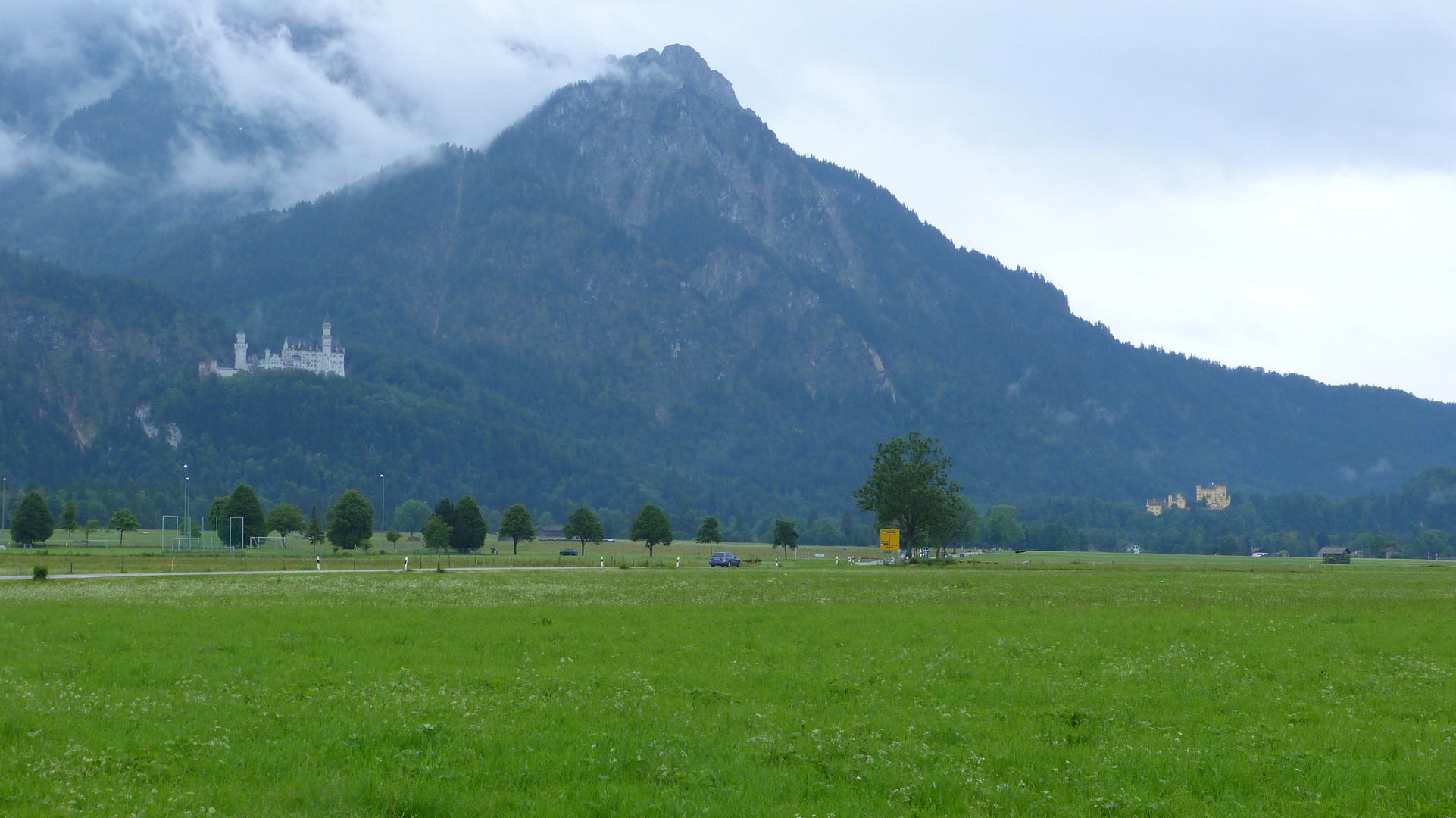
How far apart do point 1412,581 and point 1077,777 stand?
75.4 metres

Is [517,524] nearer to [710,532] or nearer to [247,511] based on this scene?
[710,532]

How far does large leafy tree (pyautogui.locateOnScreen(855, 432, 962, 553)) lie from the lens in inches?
4368

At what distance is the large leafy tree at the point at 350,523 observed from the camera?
129m

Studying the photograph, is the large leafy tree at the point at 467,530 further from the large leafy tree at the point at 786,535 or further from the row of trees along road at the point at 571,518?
the large leafy tree at the point at 786,535

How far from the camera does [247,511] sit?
14350 centimetres

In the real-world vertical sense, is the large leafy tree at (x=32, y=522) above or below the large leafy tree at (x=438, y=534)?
above

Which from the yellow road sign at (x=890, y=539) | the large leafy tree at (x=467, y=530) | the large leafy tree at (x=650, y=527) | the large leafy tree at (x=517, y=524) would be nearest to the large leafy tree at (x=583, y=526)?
the large leafy tree at (x=517, y=524)

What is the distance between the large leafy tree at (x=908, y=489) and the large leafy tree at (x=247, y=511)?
83.4 meters

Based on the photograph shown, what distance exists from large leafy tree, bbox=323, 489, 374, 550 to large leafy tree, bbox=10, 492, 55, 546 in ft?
102

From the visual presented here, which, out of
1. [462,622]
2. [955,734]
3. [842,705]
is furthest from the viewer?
[462,622]

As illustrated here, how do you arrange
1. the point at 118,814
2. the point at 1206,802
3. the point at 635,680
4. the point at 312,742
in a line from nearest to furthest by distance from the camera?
the point at 118,814 < the point at 1206,802 < the point at 312,742 < the point at 635,680

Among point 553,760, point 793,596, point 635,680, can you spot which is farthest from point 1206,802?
point 793,596

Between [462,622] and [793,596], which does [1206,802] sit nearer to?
[462,622]

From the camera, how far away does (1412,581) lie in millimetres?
75438
